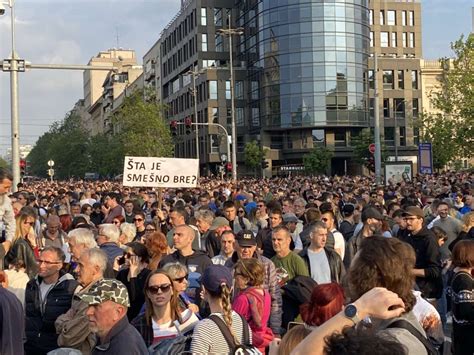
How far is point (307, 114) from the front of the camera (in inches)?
2751

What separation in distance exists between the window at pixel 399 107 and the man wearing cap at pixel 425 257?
72868mm

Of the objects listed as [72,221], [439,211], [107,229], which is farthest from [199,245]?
[439,211]

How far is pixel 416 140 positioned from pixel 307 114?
15.2 meters

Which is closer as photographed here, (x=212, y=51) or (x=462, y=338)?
(x=462, y=338)

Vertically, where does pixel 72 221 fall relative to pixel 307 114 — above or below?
below

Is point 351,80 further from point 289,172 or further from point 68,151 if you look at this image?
point 68,151

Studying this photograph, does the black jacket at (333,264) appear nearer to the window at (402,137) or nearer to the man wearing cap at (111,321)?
the man wearing cap at (111,321)

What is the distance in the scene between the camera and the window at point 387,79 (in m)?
77.9

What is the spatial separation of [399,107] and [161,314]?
76733 mm

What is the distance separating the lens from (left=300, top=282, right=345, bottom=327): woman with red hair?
13.1ft

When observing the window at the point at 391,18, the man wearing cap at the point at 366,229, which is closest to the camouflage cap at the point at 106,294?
the man wearing cap at the point at 366,229

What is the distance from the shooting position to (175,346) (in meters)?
4.42

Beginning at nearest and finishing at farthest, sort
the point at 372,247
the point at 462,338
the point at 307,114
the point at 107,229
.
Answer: the point at 372,247 → the point at 462,338 → the point at 107,229 → the point at 307,114

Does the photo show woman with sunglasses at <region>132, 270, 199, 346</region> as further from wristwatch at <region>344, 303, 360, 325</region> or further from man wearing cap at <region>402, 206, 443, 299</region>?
man wearing cap at <region>402, 206, 443, 299</region>
